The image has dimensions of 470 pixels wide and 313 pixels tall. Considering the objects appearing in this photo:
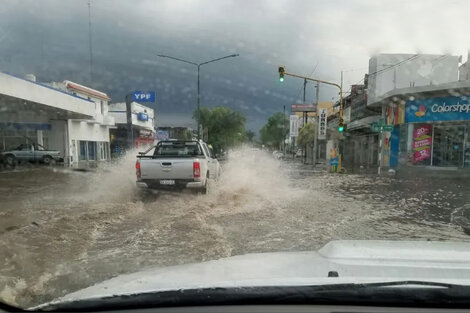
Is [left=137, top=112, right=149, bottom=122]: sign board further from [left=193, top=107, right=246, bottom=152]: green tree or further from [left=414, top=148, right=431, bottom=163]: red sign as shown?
[left=414, top=148, right=431, bottom=163]: red sign

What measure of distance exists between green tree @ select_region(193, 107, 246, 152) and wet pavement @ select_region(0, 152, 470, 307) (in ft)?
141

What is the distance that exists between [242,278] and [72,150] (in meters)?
32.9

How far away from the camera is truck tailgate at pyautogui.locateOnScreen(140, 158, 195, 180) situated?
32.7 feet

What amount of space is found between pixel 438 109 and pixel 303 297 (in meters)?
23.4

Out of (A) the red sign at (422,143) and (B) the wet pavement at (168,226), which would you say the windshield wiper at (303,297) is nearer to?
(B) the wet pavement at (168,226)

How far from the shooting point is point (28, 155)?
85.6ft

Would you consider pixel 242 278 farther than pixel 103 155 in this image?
No

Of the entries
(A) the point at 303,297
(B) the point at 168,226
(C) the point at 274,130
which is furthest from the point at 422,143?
(C) the point at 274,130

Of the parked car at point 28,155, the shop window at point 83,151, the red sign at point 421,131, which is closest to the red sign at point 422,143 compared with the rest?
the red sign at point 421,131

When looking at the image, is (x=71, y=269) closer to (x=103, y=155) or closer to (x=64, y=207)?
(x=64, y=207)

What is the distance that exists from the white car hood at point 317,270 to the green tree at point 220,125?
51.9 metres

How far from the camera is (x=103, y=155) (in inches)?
1592

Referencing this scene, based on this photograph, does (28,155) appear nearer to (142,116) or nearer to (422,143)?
(142,116)

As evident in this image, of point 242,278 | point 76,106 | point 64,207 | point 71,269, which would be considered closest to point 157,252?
point 71,269
